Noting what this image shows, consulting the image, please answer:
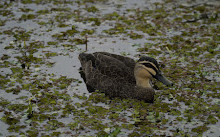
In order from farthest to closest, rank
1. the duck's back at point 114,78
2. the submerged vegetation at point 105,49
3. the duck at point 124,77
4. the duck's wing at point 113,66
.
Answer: the duck's wing at point 113,66 → the duck's back at point 114,78 → the duck at point 124,77 → the submerged vegetation at point 105,49

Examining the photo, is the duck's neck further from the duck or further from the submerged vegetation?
the submerged vegetation

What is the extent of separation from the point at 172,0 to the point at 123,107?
10796mm

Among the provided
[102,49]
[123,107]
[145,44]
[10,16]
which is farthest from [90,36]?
[123,107]

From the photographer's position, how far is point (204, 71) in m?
11.0

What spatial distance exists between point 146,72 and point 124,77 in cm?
68

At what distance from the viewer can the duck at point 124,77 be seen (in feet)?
30.9

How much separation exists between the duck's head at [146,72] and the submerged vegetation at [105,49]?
0.52m

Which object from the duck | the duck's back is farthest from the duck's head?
the duck's back

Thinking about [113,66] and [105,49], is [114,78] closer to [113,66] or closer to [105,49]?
[113,66]

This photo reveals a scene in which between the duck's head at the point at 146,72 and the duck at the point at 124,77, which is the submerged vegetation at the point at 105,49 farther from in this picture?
the duck's head at the point at 146,72

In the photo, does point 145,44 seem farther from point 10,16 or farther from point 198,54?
point 10,16

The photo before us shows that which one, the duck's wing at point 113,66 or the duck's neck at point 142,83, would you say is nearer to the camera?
the duck's neck at point 142,83

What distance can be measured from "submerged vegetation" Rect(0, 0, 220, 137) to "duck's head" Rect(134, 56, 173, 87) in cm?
52

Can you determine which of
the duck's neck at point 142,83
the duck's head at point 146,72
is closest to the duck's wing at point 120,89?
the duck's neck at point 142,83
